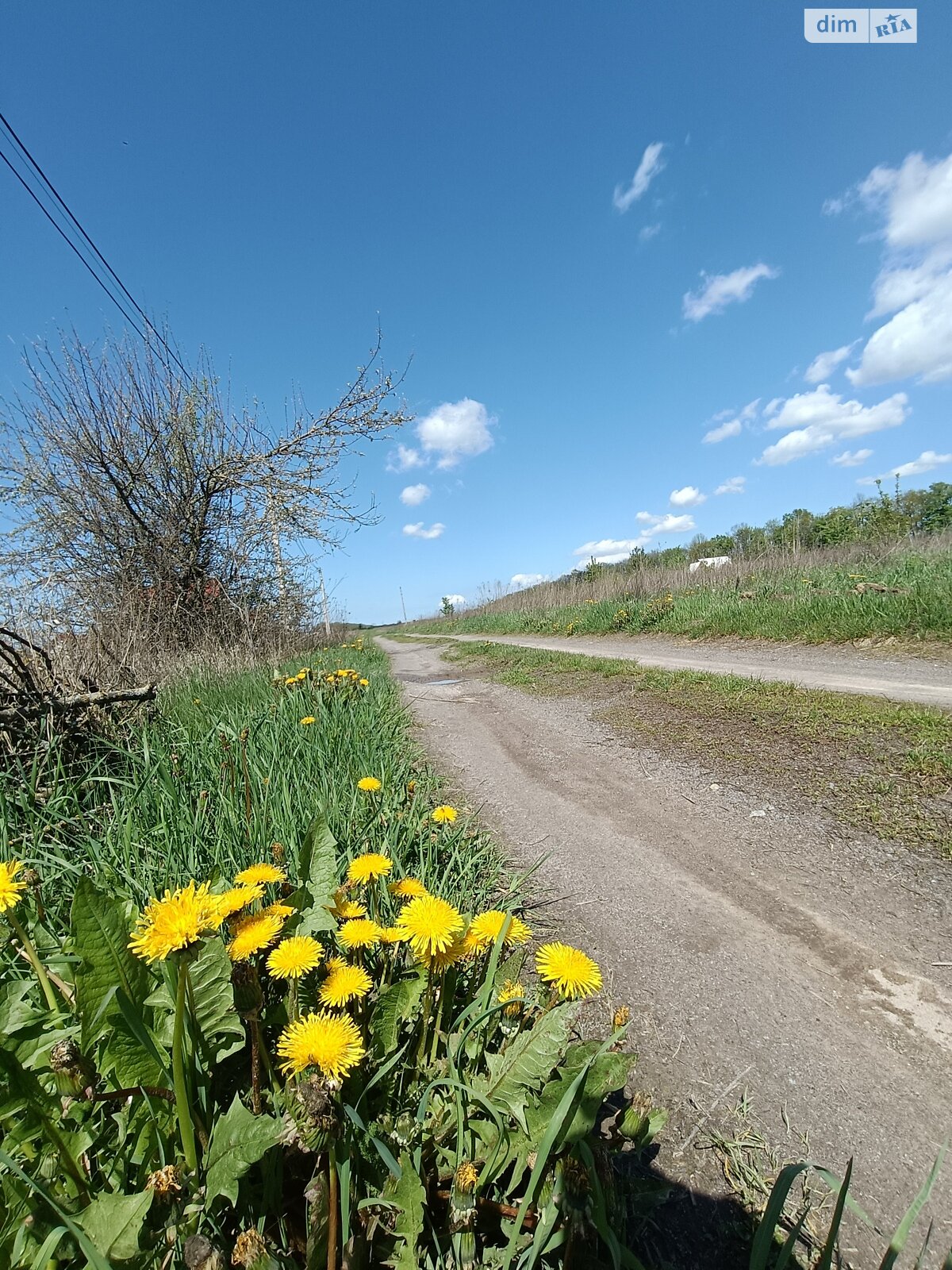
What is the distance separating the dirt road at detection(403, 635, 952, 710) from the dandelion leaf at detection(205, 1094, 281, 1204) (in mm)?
4527

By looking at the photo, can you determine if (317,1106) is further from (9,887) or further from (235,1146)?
(9,887)

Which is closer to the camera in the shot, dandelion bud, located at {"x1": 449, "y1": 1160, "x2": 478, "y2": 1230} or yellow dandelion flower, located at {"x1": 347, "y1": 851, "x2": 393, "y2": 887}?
dandelion bud, located at {"x1": 449, "y1": 1160, "x2": 478, "y2": 1230}

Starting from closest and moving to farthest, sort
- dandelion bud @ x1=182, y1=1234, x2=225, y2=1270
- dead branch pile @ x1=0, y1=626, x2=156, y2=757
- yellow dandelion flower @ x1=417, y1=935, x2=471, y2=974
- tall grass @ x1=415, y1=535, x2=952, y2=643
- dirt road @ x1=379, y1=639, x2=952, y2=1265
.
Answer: dandelion bud @ x1=182, y1=1234, x2=225, y2=1270 → yellow dandelion flower @ x1=417, y1=935, x2=471, y2=974 → dirt road @ x1=379, y1=639, x2=952, y2=1265 → dead branch pile @ x1=0, y1=626, x2=156, y2=757 → tall grass @ x1=415, y1=535, x2=952, y2=643

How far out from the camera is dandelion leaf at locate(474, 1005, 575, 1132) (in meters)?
0.98

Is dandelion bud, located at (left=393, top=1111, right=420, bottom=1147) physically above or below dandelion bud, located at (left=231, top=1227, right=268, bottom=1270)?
below

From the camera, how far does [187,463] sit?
8906 millimetres

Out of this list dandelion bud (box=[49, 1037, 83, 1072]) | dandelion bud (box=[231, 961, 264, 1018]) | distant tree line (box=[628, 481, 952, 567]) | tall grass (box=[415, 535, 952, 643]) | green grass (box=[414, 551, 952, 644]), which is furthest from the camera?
distant tree line (box=[628, 481, 952, 567])

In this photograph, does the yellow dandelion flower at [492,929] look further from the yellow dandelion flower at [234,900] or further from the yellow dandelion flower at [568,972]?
the yellow dandelion flower at [234,900]

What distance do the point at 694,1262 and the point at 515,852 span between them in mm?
1530

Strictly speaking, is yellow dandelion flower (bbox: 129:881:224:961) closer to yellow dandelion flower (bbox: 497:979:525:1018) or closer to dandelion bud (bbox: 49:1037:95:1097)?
dandelion bud (bbox: 49:1037:95:1097)

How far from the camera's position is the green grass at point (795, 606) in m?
6.18

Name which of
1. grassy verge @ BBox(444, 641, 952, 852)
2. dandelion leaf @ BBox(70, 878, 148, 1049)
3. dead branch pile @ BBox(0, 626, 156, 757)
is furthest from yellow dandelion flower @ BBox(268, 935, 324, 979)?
grassy verge @ BBox(444, 641, 952, 852)

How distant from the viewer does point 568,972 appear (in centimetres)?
100

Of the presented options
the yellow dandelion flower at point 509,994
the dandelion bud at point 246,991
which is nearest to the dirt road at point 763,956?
the yellow dandelion flower at point 509,994
